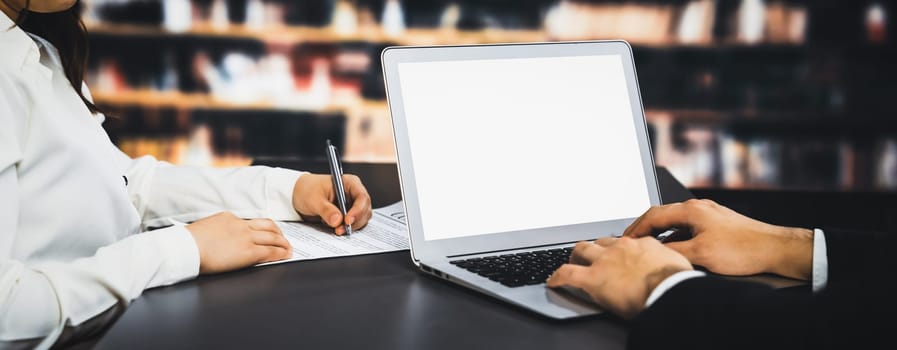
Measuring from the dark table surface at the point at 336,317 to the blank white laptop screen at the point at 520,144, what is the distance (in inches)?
4.9

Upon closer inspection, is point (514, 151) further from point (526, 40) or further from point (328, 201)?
point (526, 40)

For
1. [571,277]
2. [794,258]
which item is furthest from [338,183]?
[794,258]

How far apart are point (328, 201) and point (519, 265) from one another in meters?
0.38

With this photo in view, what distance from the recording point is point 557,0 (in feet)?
11.0

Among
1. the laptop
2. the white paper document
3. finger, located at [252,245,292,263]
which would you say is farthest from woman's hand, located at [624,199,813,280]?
finger, located at [252,245,292,263]

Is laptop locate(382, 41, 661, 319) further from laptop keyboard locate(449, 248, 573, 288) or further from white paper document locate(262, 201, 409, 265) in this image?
white paper document locate(262, 201, 409, 265)

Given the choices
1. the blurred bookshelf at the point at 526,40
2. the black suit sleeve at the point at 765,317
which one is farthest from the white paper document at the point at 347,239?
the blurred bookshelf at the point at 526,40

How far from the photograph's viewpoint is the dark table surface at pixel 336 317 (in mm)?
736

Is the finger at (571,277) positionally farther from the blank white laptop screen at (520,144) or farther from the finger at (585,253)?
the blank white laptop screen at (520,144)

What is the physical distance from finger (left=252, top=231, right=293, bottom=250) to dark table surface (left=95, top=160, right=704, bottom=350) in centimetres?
4

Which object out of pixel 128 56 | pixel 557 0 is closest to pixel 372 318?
pixel 557 0

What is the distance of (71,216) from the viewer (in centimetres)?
99

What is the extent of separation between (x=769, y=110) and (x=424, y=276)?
2813 millimetres

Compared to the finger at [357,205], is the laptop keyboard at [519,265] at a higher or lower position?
lower
